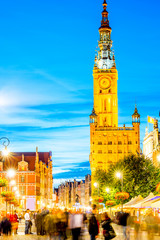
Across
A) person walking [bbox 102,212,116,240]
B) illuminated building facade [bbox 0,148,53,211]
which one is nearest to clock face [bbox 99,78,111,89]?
illuminated building facade [bbox 0,148,53,211]

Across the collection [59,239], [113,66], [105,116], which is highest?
[113,66]

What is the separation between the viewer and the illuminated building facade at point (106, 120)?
153375 mm

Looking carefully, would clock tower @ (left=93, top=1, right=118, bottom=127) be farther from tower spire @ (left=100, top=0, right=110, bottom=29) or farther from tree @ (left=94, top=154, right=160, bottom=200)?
tree @ (left=94, top=154, right=160, bottom=200)

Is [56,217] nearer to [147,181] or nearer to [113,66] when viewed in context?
[147,181]

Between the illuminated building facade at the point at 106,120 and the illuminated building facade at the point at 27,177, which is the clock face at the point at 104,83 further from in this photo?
the illuminated building facade at the point at 27,177

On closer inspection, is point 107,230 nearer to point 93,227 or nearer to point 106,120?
point 93,227

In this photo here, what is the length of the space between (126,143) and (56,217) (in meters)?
133

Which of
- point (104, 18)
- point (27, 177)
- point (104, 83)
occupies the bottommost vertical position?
point (27, 177)

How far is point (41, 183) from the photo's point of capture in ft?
448

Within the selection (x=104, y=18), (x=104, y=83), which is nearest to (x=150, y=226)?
(x=104, y=83)

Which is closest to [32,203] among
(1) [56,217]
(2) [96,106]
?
(2) [96,106]

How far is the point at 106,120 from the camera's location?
160 m

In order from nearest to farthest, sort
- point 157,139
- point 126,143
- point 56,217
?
1. point 56,217
2. point 157,139
3. point 126,143

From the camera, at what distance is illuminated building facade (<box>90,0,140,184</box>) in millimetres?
153375
